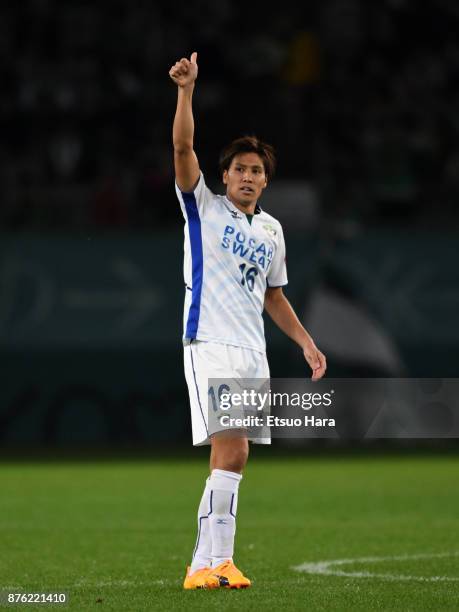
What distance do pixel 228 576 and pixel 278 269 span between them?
64.8 inches

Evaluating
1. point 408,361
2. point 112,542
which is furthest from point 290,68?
point 112,542

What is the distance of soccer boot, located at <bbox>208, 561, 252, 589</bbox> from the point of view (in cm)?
650

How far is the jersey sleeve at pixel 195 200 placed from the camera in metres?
6.71

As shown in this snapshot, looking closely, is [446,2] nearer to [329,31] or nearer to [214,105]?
[329,31]

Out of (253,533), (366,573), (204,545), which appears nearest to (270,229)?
(204,545)

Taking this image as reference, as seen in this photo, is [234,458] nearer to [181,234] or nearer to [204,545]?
[204,545]

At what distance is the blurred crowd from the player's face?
39.8 feet

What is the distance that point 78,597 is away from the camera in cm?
629

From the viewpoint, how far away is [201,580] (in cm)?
655

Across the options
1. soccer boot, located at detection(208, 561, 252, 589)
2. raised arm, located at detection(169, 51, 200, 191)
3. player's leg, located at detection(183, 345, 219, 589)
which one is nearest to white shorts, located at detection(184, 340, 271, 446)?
player's leg, located at detection(183, 345, 219, 589)

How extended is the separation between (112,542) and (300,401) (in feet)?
6.42

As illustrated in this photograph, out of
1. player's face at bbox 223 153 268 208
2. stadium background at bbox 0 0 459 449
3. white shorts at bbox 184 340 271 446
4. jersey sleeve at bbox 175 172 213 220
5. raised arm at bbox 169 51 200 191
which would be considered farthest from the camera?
stadium background at bbox 0 0 459 449

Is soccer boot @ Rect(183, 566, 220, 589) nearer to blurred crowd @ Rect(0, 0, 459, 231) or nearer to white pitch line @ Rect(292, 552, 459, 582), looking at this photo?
white pitch line @ Rect(292, 552, 459, 582)

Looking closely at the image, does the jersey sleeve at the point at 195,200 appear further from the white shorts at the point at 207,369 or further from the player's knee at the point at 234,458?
the player's knee at the point at 234,458
